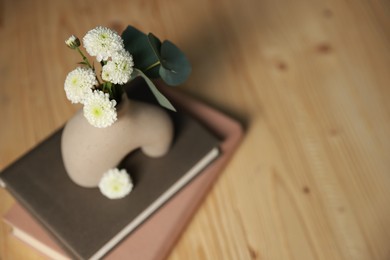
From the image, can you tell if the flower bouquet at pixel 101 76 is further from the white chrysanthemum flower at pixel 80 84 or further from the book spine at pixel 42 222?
the book spine at pixel 42 222

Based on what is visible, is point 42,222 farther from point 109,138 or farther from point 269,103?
point 269,103

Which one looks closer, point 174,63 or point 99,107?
point 99,107

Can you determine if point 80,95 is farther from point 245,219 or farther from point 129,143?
point 245,219

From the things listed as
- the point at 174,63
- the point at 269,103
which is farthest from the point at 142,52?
the point at 269,103

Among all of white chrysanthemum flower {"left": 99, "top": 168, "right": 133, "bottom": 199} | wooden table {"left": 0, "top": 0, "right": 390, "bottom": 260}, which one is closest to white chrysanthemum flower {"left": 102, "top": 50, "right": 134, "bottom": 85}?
white chrysanthemum flower {"left": 99, "top": 168, "right": 133, "bottom": 199}

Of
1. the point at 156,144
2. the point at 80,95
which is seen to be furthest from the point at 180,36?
the point at 80,95

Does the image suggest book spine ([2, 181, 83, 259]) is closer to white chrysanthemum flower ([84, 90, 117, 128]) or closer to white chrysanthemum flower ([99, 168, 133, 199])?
white chrysanthemum flower ([99, 168, 133, 199])

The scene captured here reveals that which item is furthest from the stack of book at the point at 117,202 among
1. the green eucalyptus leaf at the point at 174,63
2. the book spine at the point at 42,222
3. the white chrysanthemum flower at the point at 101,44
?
the white chrysanthemum flower at the point at 101,44
